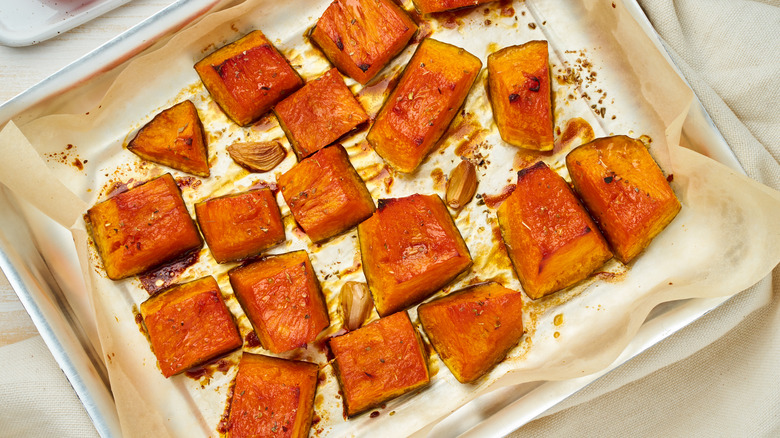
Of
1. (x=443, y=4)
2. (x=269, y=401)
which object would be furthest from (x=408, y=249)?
(x=443, y=4)

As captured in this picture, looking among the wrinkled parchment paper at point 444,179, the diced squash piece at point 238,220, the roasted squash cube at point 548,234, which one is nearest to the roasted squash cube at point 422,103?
the wrinkled parchment paper at point 444,179

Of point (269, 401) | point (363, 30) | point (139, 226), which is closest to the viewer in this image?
point (269, 401)

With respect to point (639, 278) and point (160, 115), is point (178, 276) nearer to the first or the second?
point (160, 115)

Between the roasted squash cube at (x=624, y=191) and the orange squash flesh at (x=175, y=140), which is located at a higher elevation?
the orange squash flesh at (x=175, y=140)

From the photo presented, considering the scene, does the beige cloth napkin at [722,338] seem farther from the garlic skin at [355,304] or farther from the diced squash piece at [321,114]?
the diced squash piece at [321,114]

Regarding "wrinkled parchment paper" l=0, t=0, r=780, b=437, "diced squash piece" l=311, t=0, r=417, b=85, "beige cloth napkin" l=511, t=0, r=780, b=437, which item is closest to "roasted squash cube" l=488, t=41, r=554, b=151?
"wrinkled parchment paper" l=0, t=0, r=780, b=437

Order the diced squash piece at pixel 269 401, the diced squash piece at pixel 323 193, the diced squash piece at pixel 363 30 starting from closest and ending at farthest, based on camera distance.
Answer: the diced squash piece at pixel 269 401
the diced squash piece at pixel 323 193
the diced squash piece at pixel 363 30

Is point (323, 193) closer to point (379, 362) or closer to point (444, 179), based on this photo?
point (444, 179)
